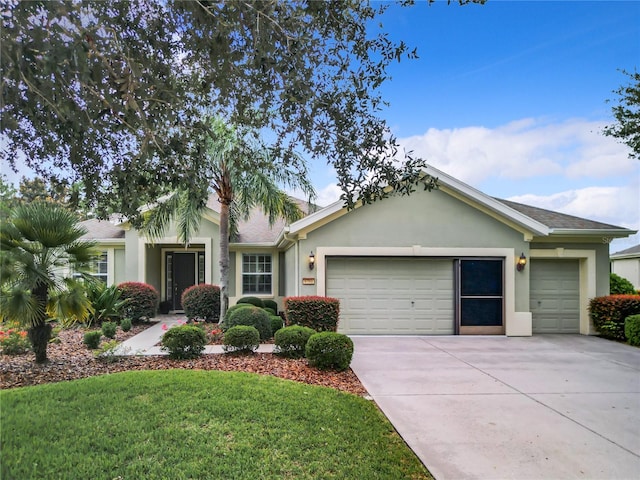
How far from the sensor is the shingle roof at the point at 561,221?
459 inches

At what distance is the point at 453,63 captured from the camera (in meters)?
8.05

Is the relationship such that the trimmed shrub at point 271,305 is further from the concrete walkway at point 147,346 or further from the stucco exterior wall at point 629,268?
the stucco exterior wall at point 629,268

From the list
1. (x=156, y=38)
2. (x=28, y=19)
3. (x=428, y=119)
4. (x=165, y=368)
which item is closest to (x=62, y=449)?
(x=165, y=368)

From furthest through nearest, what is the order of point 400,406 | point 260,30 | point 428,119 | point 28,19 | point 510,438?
point 428,119 → point 400,406 → point 510,438 → point 260,30 → point 28,19

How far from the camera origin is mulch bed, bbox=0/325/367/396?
257 inches

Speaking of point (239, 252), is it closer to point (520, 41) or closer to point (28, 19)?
point (520, 41)

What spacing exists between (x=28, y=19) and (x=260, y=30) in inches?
71.2

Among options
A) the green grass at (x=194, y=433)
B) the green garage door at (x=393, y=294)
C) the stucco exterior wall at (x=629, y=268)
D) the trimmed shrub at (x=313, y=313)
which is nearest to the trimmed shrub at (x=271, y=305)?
the green garage door at (x=393, y=294)

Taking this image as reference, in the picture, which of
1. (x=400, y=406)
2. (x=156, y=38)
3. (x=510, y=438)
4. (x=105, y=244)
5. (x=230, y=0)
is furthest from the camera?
(x=105, y=244)

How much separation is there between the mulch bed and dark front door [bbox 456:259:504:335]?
5556mm

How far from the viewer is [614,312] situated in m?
11.1

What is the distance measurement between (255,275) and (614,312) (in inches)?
462

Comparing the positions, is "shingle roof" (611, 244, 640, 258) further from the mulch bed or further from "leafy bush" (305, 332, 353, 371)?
the mulch bed

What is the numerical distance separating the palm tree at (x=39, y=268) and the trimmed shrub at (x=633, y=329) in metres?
13.3
